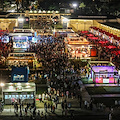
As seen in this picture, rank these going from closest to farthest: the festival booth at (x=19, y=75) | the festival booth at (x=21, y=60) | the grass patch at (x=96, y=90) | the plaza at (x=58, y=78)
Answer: the plaza at (x=58, y=78)
the festival booth at (x=19, y=75)
the grass patch at (x=96, y=90)
the festival booth at (x=21, y=60)

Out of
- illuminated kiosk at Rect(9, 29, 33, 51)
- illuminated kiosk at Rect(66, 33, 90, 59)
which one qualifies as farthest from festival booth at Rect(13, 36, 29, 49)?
illuminated kiosk at Rect(66, 33, 90, 59)

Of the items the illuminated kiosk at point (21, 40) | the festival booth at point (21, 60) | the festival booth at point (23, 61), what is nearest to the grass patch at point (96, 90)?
the festival booth at point (23, 61)

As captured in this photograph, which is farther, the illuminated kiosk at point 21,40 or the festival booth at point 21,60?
the illuminated kiosk at point 21,40

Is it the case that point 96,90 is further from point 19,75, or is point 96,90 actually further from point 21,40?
point 21,40

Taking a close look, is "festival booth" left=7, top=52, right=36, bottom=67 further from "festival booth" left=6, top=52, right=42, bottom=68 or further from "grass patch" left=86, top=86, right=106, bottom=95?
"grass patch" left=86, top=86, right=106, bottom=95

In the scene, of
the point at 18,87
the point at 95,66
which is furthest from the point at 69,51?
the point at 18,87

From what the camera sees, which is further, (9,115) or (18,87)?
(18,87)

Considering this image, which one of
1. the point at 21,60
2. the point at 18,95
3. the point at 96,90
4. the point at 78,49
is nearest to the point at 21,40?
the point at 78,49

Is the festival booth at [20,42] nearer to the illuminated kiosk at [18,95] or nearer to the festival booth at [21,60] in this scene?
the festival booth at [21,60]

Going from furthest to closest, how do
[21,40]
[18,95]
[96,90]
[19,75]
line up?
[21,40]
[96,90]
[19,75]
[18,95]

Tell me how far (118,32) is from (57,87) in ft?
122

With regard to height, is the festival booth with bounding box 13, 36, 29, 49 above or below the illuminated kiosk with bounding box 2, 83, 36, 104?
above

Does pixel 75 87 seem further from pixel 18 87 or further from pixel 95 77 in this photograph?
pixel 18 87

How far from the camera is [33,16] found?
110 metres
